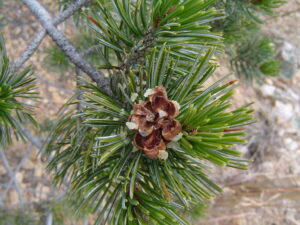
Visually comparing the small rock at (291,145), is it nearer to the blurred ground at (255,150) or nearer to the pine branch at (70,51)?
the blurred ground at (255,150)

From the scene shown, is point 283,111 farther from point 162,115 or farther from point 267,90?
point 162,115

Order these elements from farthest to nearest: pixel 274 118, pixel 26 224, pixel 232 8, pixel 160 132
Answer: pixel 274 118 < pixel 26 224 < pixel 232 8 < pixel 160 132

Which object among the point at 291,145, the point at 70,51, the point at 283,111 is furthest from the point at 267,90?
the point at 70,51

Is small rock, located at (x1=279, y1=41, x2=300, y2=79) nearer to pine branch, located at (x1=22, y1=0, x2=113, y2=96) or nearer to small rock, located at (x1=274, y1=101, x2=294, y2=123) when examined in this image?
small rock, located at (x1=274, y1=101, x2=294, y2=123)

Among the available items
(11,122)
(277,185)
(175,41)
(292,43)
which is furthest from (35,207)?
(292,43)

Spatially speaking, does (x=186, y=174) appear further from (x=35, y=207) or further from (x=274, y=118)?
(x=274, y=118)

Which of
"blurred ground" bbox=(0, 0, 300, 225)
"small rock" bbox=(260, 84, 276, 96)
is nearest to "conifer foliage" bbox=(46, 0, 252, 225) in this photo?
"blurred ground" bbox=(0, 0, 300, 225)
